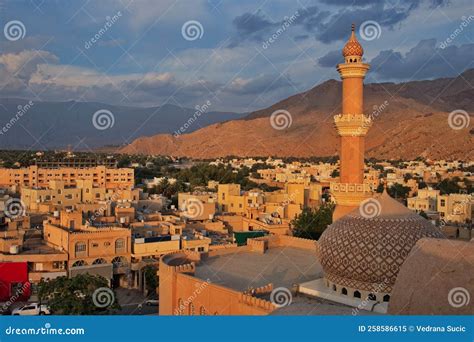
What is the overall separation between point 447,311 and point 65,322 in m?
3.39

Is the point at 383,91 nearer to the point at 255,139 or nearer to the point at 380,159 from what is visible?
the point at 255,139

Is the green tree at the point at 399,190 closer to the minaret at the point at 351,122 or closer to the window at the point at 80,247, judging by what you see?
the minaret at the point at 351,122

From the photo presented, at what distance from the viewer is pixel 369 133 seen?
72.3m

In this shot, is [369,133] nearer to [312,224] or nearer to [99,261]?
[312,224]

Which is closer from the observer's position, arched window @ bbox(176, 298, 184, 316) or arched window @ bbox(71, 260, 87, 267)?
arched window @ bbox(176, 298, 184, 316)

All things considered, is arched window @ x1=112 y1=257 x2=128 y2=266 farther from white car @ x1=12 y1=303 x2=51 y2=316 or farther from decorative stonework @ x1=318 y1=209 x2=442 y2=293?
decorative stonework @ x1=318 y1=209 x2=442 y2=293

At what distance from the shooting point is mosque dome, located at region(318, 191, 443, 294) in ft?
24.3

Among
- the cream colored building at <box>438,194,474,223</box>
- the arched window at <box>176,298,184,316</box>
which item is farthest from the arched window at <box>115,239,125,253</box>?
the cream colored building at <box>438,194,474,223</box>

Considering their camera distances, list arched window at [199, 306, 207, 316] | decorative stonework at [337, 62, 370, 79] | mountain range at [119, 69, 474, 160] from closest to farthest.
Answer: arched window at [199, 306, 207, 316], decorative stonework at [337, 62, 370, 79], mountain range at [119, 69, 474, 160]

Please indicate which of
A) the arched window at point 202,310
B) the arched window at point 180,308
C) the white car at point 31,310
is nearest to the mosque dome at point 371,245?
the arched window at point 202,310

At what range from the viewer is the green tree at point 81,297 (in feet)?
28.8

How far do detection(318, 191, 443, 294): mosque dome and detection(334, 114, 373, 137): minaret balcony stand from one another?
368cm

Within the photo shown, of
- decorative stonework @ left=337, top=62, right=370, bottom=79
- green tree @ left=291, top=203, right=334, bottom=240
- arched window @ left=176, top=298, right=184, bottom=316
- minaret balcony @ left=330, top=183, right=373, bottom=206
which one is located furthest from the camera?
green tree @ left=291, top=203, right=334, bottom=240

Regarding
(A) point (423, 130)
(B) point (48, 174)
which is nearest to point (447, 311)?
(B) point (48, 174)
